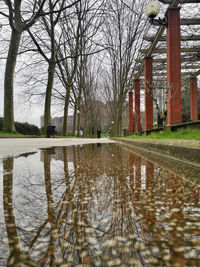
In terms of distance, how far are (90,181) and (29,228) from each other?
579 millimetres

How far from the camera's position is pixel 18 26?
771 cm

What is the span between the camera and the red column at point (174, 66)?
6590mm

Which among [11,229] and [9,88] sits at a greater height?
[9,88]

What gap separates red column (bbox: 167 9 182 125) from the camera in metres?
6.59

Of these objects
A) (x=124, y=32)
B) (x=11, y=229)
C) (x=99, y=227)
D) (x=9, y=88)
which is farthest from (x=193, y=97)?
(x=11, y=229)

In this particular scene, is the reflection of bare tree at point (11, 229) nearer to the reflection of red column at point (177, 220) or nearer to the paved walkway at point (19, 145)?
the reflection of red column at point (177, 220)

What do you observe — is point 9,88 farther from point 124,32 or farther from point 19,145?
point 124,32

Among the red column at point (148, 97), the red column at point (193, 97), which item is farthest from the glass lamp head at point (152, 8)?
the red column at point (193, 97)

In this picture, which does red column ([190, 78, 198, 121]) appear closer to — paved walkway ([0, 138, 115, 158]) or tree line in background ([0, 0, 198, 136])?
tree line in background ([0, 0, 198, 136])

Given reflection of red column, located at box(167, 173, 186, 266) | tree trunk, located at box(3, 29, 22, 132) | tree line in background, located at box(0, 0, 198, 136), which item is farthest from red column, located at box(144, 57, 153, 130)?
reflection of red column, located at box(167, 173, 186, 266)

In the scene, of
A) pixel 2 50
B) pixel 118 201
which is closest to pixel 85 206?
pixel 118 201

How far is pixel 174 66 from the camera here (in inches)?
267

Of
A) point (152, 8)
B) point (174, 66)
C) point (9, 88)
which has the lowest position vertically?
point (9, 88)

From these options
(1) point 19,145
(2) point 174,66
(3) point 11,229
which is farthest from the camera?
(2) point 174,66
